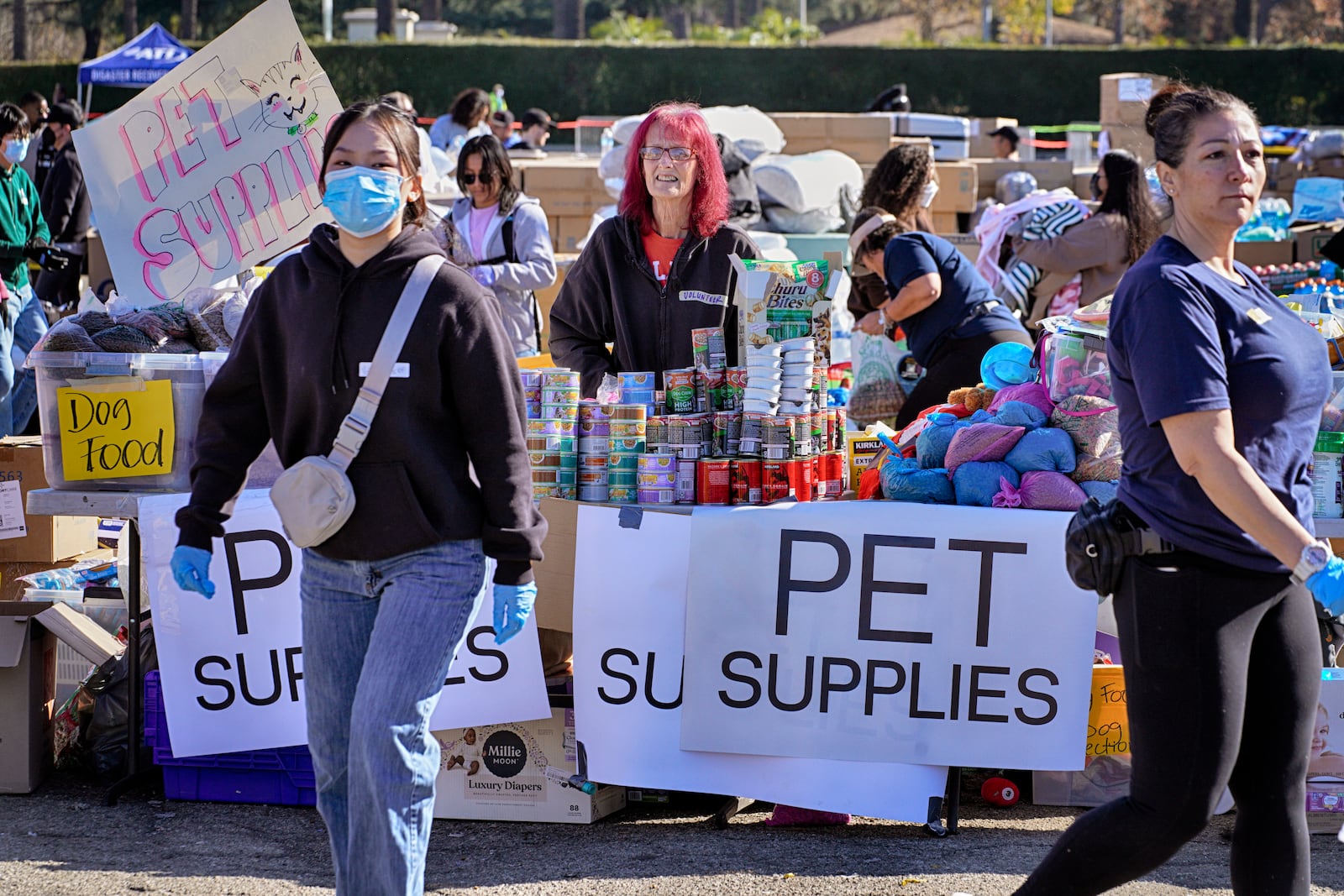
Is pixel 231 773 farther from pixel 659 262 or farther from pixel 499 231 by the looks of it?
pixel 499 231

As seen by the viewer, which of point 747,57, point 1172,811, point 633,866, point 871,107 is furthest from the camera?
point 747,57

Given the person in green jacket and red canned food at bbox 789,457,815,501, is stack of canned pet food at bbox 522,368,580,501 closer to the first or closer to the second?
red canned food at bbox 789,457,815,501

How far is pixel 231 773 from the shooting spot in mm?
4453

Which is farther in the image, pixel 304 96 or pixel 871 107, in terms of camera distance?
pixel 871 107

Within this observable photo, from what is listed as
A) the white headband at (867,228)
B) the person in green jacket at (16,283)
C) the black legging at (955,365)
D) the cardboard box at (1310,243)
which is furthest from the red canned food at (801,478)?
the cardboard box at (1310,243)

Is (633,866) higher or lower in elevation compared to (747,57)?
lower

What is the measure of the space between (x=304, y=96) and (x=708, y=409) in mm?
1703

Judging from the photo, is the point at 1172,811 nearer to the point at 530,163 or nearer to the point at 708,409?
the point at 708,409

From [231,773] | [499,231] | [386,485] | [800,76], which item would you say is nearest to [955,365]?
[499,231]

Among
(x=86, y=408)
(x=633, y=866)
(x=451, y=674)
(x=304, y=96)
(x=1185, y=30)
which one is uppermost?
(x=1185, y=30)

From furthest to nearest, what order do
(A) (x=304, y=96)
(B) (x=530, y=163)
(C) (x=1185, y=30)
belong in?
1. (C) (x=1185, y=30)
2. (B) (x=530, y=163)
3. (A) (x=304, y=96)

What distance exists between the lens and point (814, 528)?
13.6 feet

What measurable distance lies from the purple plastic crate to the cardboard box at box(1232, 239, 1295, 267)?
7.19 meters

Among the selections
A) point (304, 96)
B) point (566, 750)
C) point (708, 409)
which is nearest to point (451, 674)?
point (566, 750)
